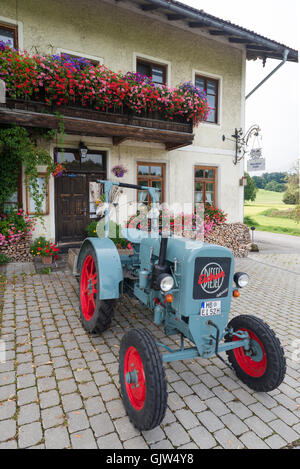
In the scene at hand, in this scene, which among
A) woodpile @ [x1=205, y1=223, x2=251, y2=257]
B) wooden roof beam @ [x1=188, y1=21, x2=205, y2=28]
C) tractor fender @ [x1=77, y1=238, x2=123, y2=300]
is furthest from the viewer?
woodpile @ [x1=205, y1=223, x2=251, y2=257]

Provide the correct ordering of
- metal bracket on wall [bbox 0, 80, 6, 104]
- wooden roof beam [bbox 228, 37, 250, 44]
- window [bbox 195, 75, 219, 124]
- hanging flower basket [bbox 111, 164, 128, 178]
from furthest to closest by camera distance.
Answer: window [bbox 195, 75, 219, 124] → wooden roof beam [bbox 228, 37, 250, 44] → hanging flower basket [bbox 111, 164, 128, 178] → metal bracket on wall [bbox 0, 80, 6, 104]

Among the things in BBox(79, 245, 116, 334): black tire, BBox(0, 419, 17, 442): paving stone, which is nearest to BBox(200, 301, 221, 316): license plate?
BBox(79, 245, 116, 334): black tire

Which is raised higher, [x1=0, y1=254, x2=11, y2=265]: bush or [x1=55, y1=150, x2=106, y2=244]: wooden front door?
[x1=55, y1=150, x2=106, y2=244]: wooden front door

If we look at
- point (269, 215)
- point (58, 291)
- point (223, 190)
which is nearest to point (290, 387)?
point (58, 291)

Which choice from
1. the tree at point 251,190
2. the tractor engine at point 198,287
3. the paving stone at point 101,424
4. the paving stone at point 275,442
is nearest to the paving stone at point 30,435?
the paving stone at point 101,424

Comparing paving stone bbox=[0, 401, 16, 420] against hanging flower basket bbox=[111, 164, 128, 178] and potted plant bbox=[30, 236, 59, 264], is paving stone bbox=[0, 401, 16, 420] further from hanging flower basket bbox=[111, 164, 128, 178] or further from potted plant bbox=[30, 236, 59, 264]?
hanging flower basket bbox=[111, 164, 128, 178]

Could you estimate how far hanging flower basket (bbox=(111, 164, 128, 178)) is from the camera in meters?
7.64

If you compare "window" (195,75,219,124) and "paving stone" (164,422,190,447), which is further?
"window" (195,75,219,124)

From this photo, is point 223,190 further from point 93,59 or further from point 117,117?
point 93,59

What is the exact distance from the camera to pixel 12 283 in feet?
16.4

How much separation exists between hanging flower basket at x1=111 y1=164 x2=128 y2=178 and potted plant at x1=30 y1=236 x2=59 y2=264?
8.46ft

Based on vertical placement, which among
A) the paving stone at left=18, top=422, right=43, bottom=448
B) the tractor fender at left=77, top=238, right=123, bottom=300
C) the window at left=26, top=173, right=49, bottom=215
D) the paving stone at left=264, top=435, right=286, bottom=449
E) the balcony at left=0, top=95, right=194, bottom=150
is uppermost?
the balcony at left=0, top=95, right=194, bottom=150

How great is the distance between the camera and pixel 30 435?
1.85m

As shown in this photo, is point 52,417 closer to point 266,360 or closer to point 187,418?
point 187,418
